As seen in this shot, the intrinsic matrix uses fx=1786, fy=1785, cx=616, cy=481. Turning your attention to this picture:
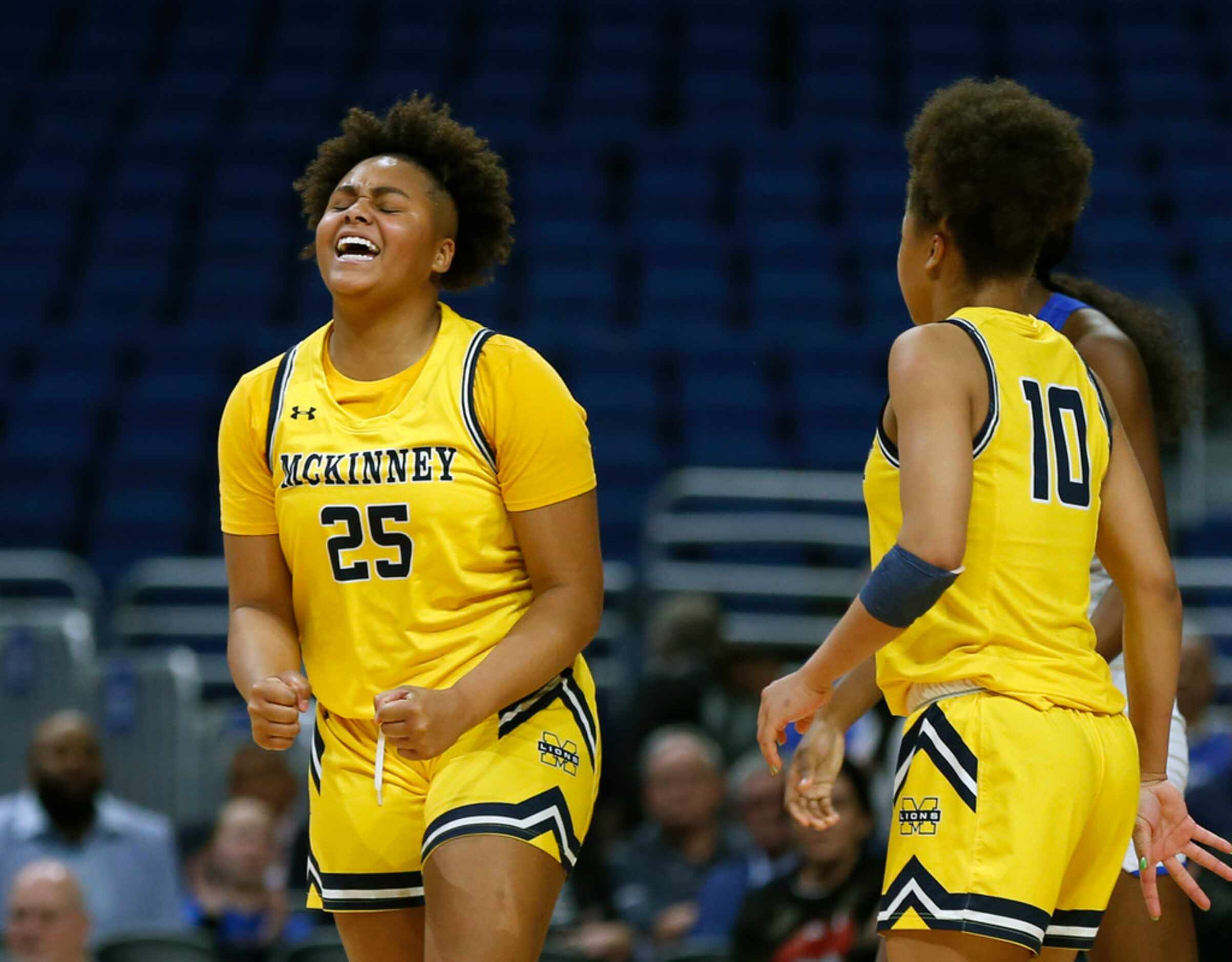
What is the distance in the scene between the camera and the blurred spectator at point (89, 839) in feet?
21.8

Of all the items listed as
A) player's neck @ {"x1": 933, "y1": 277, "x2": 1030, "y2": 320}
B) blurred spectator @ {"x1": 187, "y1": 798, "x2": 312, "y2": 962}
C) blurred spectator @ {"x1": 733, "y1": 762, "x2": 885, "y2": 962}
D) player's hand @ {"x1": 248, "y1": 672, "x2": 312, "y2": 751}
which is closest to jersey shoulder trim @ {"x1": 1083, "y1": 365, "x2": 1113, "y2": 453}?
player's neck @ {"x1": 933, "y1": 277, "x2": 1030, "y2": 320}

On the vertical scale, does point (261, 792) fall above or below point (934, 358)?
below

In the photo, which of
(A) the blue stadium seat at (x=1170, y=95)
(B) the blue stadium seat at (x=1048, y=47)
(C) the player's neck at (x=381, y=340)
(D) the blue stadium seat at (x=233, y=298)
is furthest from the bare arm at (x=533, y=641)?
(A) the blue stadium seat at (x=1170, y=95)

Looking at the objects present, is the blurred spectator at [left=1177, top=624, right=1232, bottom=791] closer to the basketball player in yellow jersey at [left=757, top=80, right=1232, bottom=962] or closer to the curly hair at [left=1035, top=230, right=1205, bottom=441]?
the curly hair at [left=1035, top=230, right=1205, bottom=441]

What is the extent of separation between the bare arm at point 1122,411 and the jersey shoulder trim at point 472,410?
43.1 inches

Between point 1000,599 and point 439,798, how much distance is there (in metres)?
0.98

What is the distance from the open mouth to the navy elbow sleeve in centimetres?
112

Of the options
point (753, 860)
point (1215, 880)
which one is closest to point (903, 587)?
point (1215, 880)

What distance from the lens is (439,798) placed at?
2969 mm

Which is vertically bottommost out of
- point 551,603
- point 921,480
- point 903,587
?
point 551,603

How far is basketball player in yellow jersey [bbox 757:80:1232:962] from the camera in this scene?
8.55ft

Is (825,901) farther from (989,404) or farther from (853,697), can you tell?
(989,404)

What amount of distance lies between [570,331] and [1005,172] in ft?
22.6

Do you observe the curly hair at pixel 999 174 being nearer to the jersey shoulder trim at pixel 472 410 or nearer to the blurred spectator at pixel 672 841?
the jersey shoulder trim at pixel 472 410
